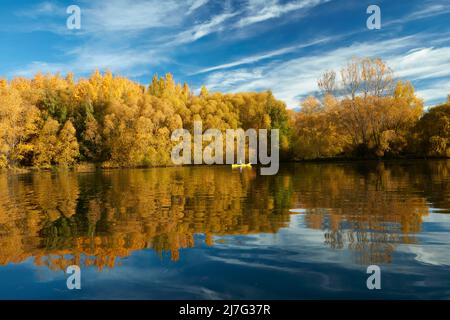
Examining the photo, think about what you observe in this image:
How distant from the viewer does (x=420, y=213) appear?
12664mm

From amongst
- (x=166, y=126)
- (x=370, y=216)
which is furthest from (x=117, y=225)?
(x=166, y=126)

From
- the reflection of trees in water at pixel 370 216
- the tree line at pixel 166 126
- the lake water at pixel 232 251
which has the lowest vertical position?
the lake water at pixel 232 251

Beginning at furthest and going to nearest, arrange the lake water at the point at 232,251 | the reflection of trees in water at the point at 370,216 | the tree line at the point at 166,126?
the tree line at the point at 166,126 → the reflection of trees in water at the point at 370,216 → the lake water at the point at 232,251

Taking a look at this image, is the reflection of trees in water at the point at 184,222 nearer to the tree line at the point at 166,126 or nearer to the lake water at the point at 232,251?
the lake water at the point at 232,251

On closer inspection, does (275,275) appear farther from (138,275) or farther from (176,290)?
(138,275)

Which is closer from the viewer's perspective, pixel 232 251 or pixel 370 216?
pixel 232 251

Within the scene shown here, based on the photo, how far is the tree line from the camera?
64188mm

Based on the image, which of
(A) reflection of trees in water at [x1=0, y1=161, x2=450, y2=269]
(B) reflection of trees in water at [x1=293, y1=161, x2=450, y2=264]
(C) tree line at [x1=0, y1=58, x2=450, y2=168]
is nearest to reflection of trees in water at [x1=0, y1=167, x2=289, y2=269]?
(A) reflection of trees in water at [x1=0, y1=161, x2=450, y2=269]

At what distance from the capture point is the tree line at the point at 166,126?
6419 centimetres

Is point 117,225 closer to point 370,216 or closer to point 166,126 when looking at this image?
point 370,216

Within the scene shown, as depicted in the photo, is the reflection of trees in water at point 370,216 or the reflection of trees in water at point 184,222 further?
the reflection of trees in water at point 184,222

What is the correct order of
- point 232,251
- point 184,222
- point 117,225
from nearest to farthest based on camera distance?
1. point 232,251
2. point 117,225
3. point 184,222

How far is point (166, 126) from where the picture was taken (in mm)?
77750

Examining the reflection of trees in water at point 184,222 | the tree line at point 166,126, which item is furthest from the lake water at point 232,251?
the tree line at point 166,126
